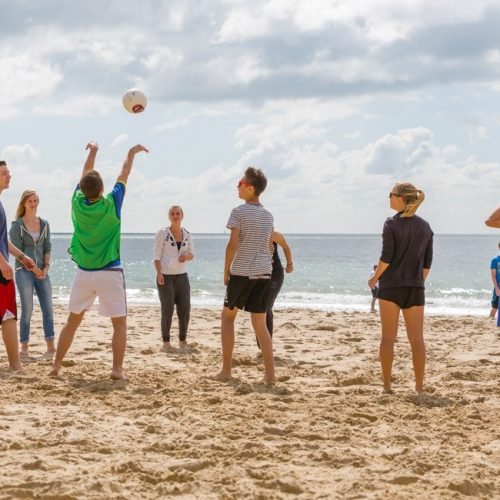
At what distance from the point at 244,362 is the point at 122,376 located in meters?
1.68

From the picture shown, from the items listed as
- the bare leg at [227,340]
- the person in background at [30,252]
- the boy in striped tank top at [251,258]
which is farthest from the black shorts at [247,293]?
the person in background at [30,252]

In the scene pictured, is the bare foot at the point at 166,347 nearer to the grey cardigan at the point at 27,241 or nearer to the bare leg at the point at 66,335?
the grey cardigan at the point at 27,241

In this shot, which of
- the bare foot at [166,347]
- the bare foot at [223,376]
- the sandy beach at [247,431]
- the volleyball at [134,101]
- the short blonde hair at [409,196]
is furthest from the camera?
the bare foot at [166,347]

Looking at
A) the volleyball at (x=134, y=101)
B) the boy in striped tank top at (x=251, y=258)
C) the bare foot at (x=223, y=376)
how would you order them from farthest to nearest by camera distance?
the volleyball at (x=134, y=101), the bare foot at (x=223, y=376), the boy in striped tank top at (x=251, y=258)

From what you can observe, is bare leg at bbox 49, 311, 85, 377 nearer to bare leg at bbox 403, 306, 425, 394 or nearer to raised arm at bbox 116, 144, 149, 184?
raised arm at bbox 116, 144, 149, 184

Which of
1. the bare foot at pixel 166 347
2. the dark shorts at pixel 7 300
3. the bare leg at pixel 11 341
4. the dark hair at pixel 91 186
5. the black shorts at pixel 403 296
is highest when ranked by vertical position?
the dark hair at pixel 91 186

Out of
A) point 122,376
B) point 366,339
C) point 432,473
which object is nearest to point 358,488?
point 432,473

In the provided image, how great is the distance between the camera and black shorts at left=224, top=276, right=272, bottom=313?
607 cm

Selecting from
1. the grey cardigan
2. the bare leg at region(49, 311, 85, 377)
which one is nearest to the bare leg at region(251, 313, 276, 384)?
the bare leg at region(49, 311, 85, 377)

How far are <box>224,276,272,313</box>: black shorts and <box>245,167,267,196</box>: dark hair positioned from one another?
76 cm

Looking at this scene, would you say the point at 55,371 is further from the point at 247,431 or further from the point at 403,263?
the point at 403,263

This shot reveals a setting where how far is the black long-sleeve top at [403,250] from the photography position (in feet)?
18.5

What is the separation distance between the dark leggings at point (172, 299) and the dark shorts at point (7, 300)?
96.1 inches

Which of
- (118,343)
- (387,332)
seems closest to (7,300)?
(118,343)
